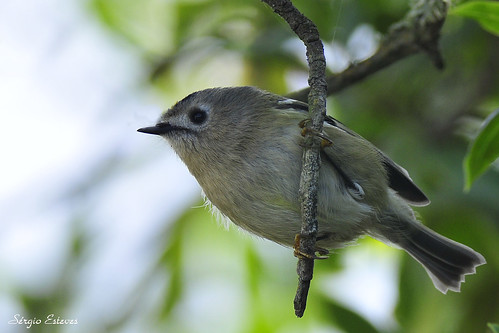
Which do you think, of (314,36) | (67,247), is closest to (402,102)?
(314,36)

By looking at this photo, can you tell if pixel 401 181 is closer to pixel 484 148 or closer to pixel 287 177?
pixel 287 177

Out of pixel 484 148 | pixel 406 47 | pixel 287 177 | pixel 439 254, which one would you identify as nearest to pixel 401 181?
pixel 439 254

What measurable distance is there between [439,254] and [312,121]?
1.21 m

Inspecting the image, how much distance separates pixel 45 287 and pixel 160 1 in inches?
63.0

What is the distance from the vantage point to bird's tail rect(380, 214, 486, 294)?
269cm

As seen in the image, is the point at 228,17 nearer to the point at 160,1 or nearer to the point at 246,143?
the point at 160,1

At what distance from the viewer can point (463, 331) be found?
8.77 feet

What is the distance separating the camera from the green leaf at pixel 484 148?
1.81 metres

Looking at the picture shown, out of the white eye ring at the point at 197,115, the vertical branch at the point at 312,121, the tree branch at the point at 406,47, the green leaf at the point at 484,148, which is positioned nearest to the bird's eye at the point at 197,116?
the white eye ring at the point at 197,115

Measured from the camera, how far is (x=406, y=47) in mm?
2564

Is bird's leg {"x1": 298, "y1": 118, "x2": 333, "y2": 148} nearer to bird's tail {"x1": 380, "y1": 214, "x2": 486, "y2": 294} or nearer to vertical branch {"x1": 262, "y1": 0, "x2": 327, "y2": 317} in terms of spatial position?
vertical branch {"x1": 262, "y1": 0, "x2": 327, "y2": 317}

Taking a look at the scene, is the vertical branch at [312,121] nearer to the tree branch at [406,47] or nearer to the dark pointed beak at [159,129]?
the tree branch at [406,47]

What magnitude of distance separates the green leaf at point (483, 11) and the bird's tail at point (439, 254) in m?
1.02

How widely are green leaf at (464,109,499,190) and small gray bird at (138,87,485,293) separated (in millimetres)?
460
